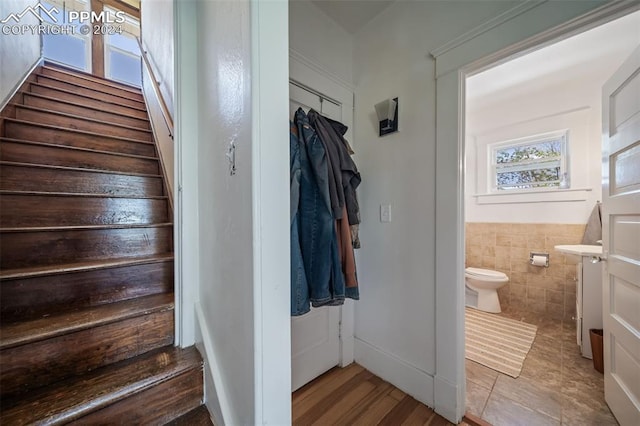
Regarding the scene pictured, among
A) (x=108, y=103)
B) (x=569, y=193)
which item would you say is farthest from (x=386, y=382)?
(x=108, y=103)

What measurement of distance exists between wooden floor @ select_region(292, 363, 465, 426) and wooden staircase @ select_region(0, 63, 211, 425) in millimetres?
674

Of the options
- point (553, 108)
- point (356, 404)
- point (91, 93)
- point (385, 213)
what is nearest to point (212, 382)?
point (356, 404)

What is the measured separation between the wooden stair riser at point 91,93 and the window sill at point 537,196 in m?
4.43

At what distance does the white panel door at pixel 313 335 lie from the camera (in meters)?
1.49

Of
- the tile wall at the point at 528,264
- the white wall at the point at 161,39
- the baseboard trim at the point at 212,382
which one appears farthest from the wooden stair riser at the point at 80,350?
the tile wall at the point at 528,264

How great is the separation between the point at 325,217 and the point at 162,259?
35.5 inches

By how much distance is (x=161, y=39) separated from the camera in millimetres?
1963

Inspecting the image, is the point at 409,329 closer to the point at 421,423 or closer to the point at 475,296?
the point at 421,423

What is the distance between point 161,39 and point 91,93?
4.19 feet

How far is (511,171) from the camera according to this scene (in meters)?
2.95

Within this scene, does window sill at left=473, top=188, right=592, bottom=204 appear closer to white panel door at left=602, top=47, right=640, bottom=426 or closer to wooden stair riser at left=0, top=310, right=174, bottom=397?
white panel door at left=602, top=47, right=640, bottom=426

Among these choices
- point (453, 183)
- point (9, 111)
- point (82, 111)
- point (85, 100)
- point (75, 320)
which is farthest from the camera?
point (85, 100)

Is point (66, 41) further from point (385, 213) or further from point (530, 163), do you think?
point (530, 163)

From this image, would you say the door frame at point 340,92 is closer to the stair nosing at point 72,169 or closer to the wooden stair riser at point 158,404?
the wooden stair riser at point 158,404
